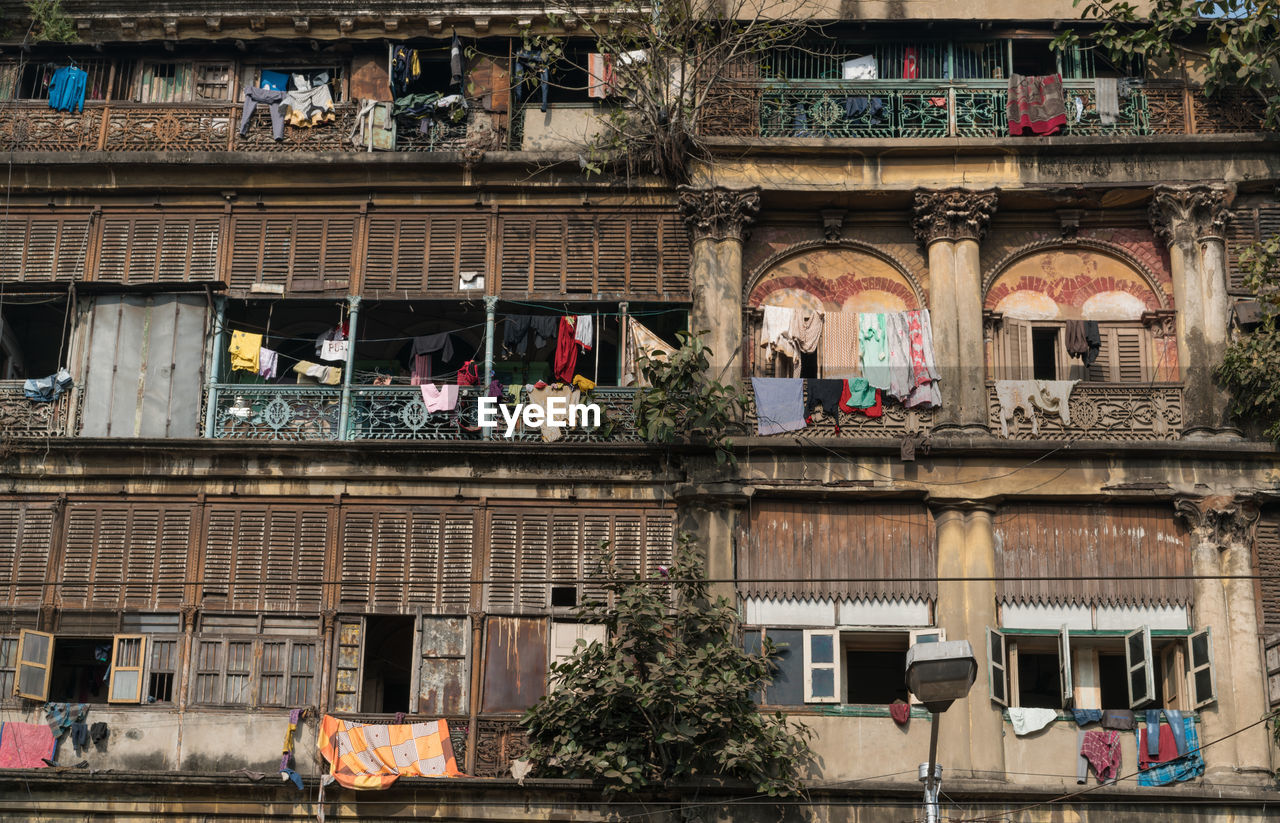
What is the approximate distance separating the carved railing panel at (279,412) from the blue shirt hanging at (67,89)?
4777mm

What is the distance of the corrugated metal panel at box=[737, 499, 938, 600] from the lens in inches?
781

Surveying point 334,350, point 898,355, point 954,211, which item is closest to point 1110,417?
point 898,355

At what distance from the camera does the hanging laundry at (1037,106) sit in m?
21.3

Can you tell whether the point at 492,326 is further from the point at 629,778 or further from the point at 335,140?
the point at 629,778

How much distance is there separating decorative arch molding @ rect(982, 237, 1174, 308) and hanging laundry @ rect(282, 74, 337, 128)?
29.7ft

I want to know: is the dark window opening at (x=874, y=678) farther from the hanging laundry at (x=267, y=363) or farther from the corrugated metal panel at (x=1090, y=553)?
the hanging laundry at (x=267, y=363)

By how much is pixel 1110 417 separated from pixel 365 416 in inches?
367

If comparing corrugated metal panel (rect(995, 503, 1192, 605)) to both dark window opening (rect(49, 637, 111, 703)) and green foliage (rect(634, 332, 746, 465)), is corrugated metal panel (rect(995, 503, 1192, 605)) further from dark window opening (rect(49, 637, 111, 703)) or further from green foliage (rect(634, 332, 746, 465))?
dark window opening (rect(49, 637, 111, 703))

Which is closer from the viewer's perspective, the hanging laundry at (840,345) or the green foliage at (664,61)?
the hanging laundry at (840,345)

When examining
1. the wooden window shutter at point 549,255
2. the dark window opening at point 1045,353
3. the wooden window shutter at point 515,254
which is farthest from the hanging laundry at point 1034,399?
the wooden window shutter at point 515,254

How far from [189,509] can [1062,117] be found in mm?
12267

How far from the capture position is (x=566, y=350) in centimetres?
2092

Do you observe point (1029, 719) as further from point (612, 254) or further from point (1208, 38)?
point (1208, 38)

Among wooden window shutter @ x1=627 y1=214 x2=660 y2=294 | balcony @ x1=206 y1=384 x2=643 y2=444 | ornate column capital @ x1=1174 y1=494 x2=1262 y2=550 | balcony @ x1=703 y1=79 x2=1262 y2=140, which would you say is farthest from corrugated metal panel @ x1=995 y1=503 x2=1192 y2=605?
wooden window shutter @ x1=627 y1=214 x2=660 y2=294
